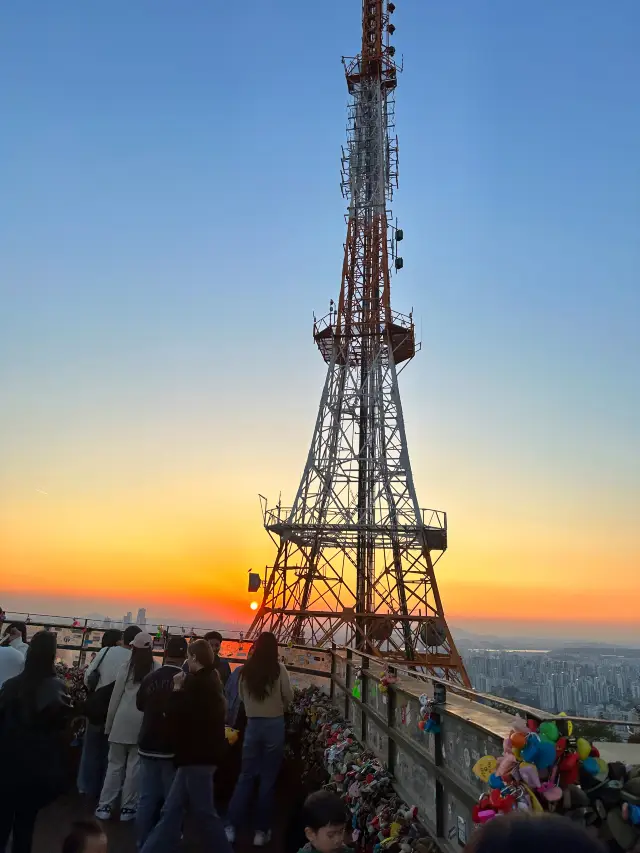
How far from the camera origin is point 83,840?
2359mm

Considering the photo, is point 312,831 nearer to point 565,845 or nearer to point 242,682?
point 565,845

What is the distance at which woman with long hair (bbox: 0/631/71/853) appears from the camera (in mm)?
3826

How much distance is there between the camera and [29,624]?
1288 centimetres

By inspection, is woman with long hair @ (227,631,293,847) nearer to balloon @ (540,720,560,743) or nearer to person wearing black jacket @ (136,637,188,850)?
person wearing black jacket @ (136,637,188,850)

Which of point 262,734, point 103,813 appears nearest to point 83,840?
point 262,734

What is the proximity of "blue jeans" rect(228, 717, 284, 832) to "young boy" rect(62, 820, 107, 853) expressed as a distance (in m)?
3.08

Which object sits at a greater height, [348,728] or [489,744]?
[489,744]

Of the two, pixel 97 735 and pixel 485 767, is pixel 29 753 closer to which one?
pixel 97 735

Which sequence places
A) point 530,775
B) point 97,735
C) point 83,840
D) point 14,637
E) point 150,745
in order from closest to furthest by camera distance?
point 83,840 → point 530,775 → point 150,745 → point 97,735 → point 14,637

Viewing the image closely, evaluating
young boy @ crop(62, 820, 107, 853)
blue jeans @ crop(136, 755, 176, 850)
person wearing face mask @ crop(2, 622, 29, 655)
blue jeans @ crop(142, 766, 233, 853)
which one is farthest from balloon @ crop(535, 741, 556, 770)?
person wearing face mask @ crop(2, 622, 29, 655)

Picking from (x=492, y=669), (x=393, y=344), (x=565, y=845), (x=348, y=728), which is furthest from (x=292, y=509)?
(x=565, y=845)

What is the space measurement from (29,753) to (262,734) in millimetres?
2120

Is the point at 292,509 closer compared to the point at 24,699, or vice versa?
the point at 24,699

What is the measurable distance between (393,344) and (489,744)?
945 inches
